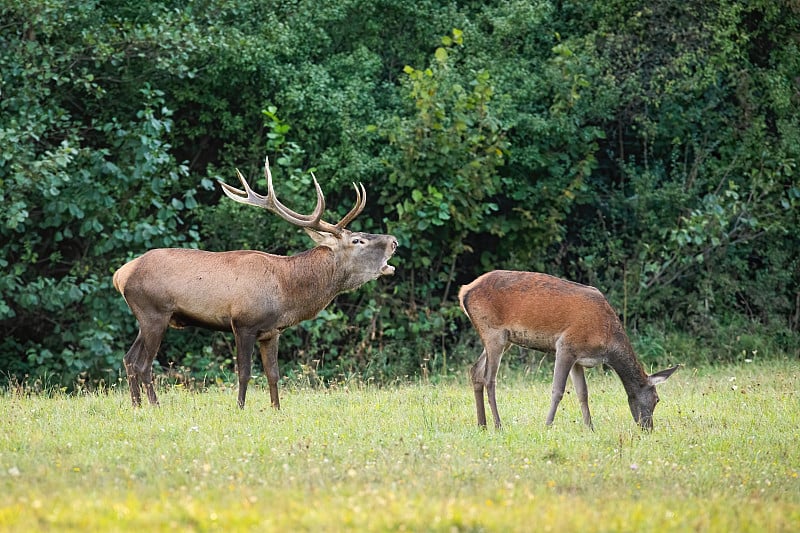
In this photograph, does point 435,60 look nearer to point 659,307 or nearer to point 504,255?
point 504,255

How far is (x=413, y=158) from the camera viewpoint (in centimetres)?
1531

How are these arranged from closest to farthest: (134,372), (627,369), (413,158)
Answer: (627,369), (134,372), (413,158)

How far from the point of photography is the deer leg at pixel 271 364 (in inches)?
418

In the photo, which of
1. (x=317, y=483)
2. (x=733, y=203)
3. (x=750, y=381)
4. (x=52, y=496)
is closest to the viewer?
(x=52, y=496)

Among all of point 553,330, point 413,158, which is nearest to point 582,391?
point 553,330

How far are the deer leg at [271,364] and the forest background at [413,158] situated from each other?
3.39 metres

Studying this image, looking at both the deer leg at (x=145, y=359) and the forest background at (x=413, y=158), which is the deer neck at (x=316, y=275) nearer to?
the deer leg at (x=145, y=359)

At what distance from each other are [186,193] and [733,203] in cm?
789

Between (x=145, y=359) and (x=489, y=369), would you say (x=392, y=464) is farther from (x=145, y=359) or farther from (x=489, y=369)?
(x=145, y=359)

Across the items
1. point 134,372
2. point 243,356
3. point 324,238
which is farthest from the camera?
point 324,238

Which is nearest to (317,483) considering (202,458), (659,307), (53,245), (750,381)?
(202,458)

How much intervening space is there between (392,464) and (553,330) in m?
2.76

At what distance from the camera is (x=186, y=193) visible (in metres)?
14.6

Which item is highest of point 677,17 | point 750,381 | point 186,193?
point 677,17
